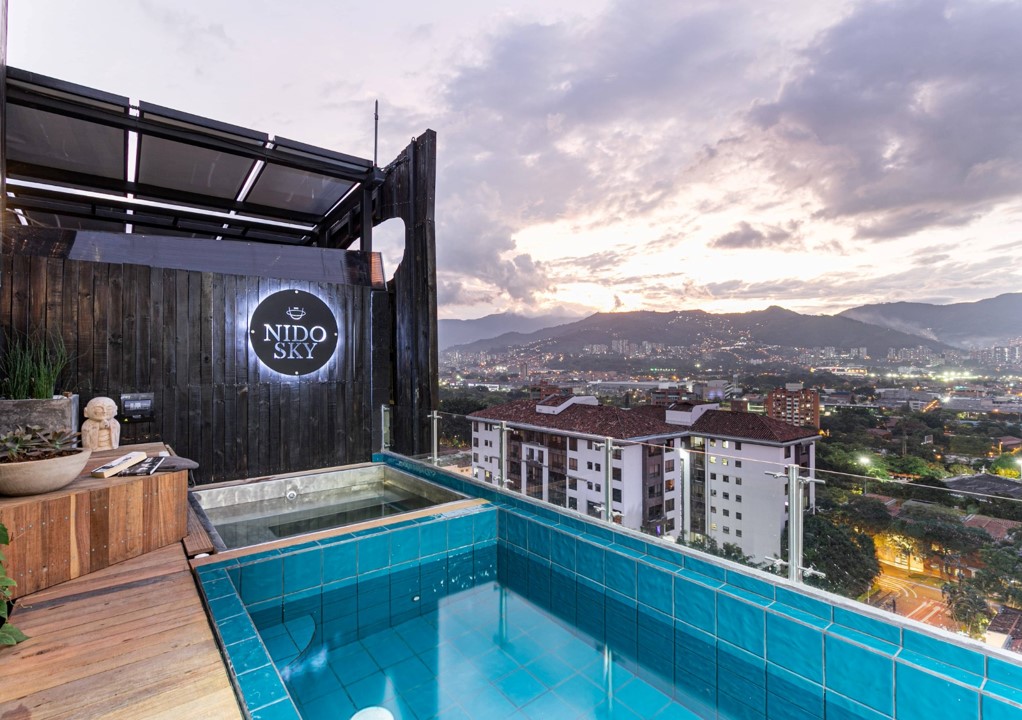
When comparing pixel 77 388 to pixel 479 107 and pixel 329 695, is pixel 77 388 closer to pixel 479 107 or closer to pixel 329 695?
pixel 329 695

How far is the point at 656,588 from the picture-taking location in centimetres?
294

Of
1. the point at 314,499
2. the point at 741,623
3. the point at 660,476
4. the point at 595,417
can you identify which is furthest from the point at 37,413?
the point at 595,417

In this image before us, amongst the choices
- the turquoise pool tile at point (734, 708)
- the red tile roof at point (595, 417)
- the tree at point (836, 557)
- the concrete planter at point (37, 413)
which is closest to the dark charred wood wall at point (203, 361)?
the concrete planter at point (37, 413)

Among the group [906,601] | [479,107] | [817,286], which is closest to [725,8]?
[479,107]

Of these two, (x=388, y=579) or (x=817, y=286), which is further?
(x=817, y=286)

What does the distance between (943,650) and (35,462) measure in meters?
3.77

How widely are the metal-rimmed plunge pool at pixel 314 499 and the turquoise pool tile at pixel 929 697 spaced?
10.2 feet

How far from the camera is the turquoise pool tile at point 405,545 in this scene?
354cm

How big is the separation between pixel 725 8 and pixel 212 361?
33.8ft

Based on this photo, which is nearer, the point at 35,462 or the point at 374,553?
the point at 35,462

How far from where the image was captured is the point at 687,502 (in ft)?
9.73

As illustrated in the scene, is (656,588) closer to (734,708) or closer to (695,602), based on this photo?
(695,602)

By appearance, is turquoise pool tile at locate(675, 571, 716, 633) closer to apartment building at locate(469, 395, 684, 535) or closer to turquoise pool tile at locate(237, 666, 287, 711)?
apartment building at locate(469, 395, 684, 535)

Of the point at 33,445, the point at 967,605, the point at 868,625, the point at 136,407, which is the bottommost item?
the point at 868,625
